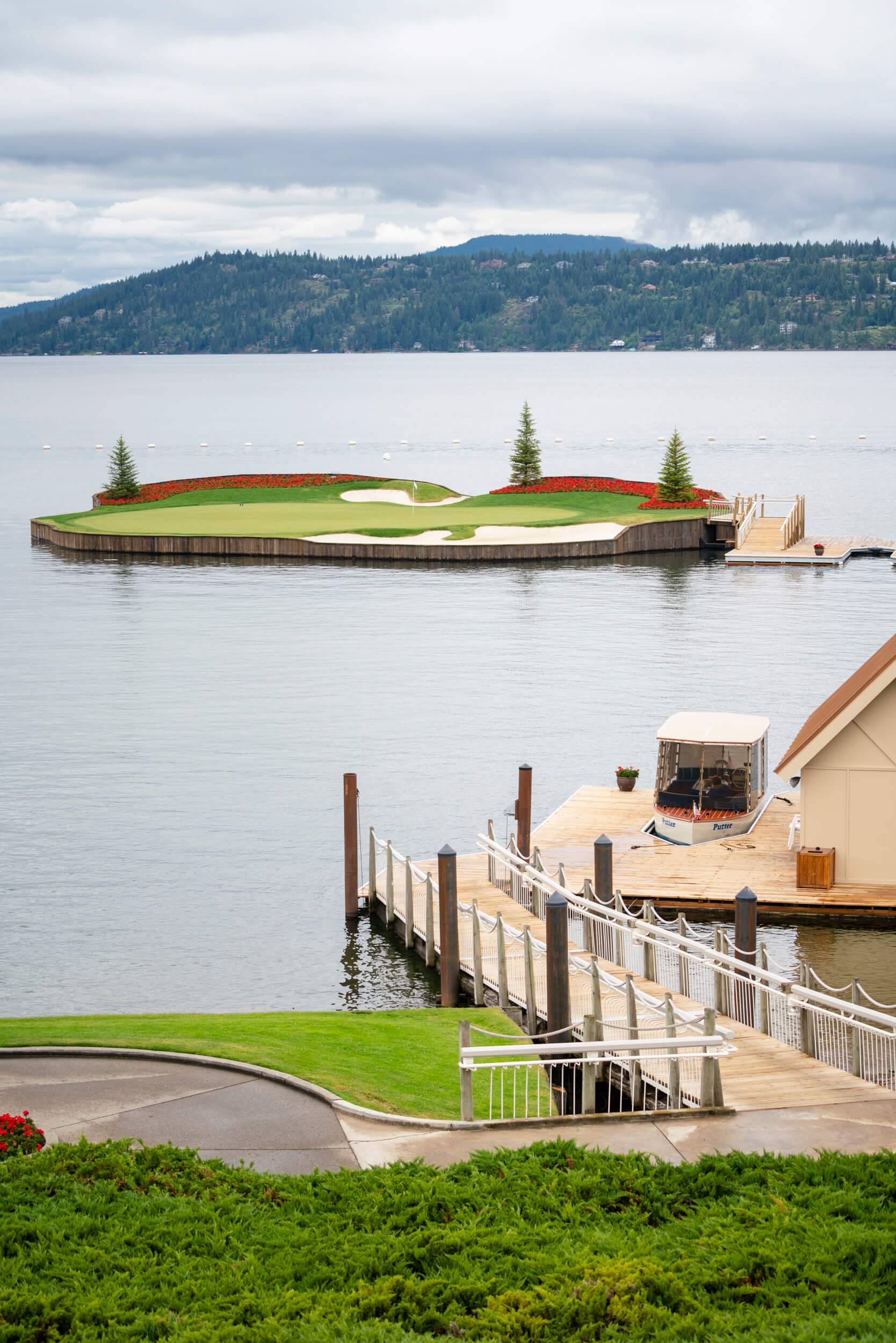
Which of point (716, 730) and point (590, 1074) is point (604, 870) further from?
point (590, 1074)

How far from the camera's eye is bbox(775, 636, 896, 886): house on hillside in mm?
28250

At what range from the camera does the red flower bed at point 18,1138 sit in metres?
13.8

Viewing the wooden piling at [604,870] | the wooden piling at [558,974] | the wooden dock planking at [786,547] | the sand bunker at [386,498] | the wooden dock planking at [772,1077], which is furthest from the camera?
the sand bunker at [386,498]

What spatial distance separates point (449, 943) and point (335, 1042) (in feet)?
17.0

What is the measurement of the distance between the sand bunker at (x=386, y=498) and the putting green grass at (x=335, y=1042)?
80.9 metres

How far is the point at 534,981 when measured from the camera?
2159cm

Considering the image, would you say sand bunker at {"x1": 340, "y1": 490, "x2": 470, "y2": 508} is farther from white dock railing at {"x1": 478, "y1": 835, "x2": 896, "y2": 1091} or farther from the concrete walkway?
the concrete walkway

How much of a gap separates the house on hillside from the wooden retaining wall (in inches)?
2189

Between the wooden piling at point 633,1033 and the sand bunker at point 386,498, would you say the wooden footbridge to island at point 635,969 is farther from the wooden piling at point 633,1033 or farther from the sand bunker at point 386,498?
the sand bunker at point 386,498

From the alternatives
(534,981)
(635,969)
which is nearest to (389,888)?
(635,969)

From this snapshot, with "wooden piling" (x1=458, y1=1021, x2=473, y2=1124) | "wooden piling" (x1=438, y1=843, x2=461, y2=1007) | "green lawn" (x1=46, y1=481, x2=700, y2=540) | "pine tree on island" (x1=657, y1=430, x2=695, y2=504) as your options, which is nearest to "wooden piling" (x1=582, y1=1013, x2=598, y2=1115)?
"wooden piling" (x1=458, y1=1021, x2=473, y2=1124)

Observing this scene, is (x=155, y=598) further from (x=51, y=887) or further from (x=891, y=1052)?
(x=891, y=1052)

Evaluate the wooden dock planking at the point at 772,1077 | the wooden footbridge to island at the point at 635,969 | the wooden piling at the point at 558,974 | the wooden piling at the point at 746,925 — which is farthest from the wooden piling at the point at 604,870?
the wooden piling at the point at 558,974

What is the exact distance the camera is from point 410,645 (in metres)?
59.5
